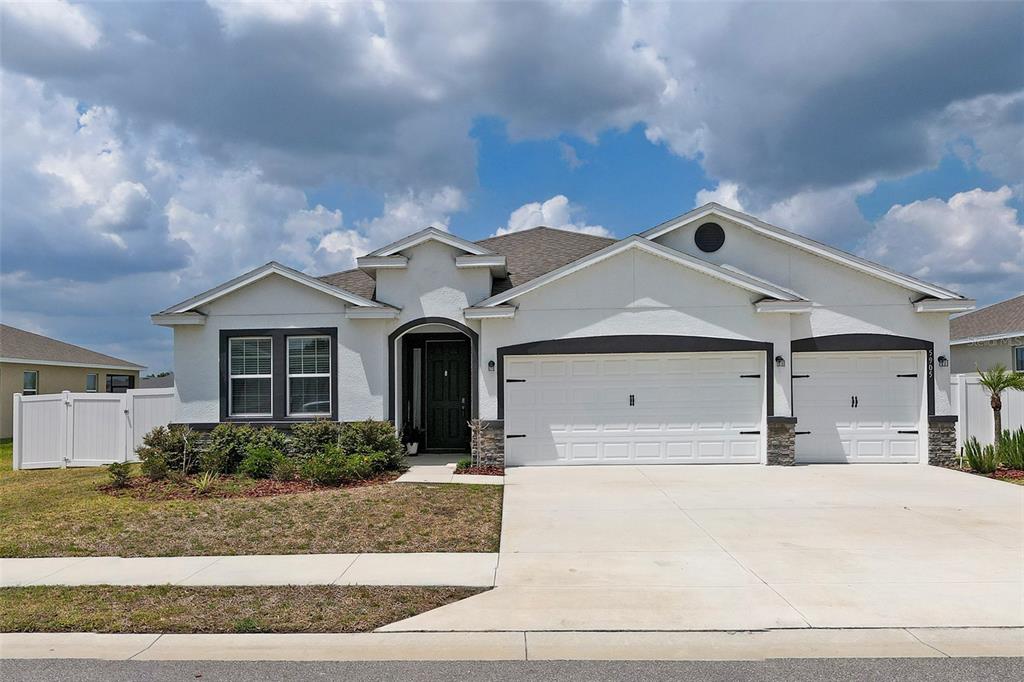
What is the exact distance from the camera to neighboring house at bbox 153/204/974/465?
13.4m

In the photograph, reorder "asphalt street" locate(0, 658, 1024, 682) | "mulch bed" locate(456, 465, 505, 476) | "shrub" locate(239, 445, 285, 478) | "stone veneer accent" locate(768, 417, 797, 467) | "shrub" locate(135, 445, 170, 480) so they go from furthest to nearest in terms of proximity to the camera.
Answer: "stone veneer accent" locate(768, 417, 797, 467) → "mulch bed" locate(456, 465, 505, 476) → "shrub" locate(239, 445, 285, 478) → "shrub" locate(135, 445, 170, 480) → "asphalt street" locate(0, 658, 1024, 682)

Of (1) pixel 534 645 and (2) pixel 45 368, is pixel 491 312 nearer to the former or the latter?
(1) pixel 534 645

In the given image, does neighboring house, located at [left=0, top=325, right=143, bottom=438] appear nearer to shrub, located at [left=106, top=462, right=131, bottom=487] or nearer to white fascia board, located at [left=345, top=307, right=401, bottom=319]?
shrub, located at [left=106, top=462, right=131, bottom=487]

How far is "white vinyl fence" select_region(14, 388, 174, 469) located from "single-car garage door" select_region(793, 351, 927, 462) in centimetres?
1404

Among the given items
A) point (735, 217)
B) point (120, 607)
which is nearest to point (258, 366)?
point (120, 607)

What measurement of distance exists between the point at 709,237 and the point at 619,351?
149 inches

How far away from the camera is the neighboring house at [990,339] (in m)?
17.8

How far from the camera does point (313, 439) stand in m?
13.0

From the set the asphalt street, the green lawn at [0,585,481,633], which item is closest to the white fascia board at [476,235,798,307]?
the green lawn at [0,585,481,633]

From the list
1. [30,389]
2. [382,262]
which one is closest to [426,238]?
[382,262]

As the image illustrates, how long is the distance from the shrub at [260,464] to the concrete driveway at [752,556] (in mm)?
4445

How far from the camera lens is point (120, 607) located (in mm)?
5812

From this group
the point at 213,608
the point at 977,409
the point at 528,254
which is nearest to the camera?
the point at 213,608

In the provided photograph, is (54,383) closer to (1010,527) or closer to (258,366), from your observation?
(258,366)
